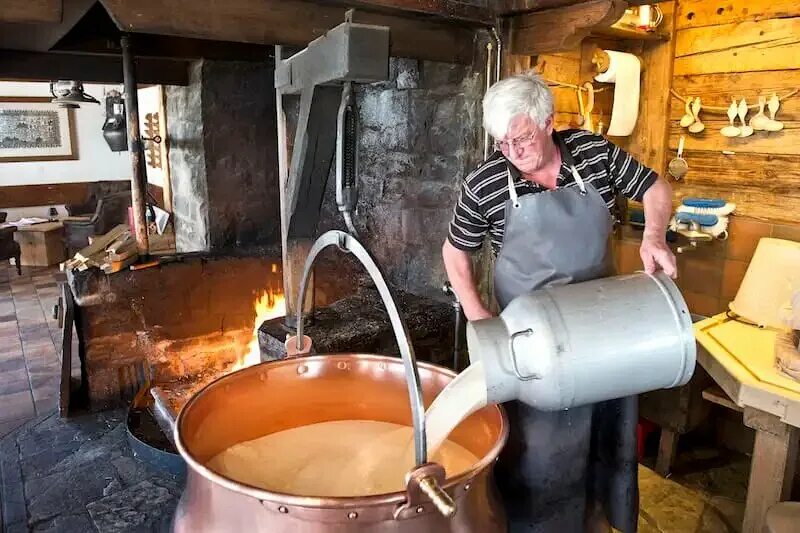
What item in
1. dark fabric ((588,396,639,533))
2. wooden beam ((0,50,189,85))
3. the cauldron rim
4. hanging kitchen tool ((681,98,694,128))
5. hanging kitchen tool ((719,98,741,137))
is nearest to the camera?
the cauldron rim

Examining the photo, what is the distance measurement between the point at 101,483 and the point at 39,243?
21.4 ft

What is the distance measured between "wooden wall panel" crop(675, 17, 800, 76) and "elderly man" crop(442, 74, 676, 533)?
5.48ft

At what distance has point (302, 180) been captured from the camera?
2170mm

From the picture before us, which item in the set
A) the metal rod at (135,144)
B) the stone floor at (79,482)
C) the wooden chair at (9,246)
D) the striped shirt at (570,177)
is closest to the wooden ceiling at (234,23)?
the metal rod at (135,144)

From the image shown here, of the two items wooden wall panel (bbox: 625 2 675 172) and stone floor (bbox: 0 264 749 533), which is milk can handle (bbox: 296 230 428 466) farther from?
wooden wall panel (bbox: 625 2 675 172)

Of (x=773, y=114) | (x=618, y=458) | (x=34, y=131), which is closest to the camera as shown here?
(x=618, y=458)

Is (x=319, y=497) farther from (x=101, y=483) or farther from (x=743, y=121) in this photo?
(x=743, y=121)

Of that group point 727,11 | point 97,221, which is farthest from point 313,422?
point 97,221

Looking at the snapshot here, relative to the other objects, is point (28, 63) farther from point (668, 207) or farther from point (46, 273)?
point (46, 273)

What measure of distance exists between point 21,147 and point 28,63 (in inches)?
242

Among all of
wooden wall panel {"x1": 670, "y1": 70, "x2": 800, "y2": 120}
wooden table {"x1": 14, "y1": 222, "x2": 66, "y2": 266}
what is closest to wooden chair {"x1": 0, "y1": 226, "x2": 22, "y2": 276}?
wooden table {"x1": 14, "y1": 222, "x2": 66, "y2": 266}

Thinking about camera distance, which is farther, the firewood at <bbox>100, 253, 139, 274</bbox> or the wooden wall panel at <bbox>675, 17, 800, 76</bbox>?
the firewood at <bbox>100, 253, 139, 274</bbox>

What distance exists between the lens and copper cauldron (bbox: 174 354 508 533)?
1.12 metres

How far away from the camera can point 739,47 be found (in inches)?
128
